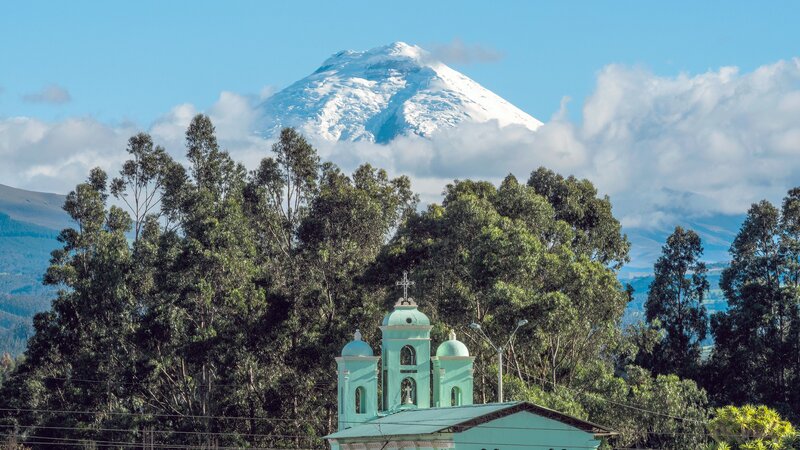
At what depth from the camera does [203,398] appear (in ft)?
284

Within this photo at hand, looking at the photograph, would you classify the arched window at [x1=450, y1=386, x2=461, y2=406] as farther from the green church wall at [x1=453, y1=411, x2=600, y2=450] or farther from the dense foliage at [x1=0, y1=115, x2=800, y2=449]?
the green church wall at [x1=453, y1=411, x2=600, y2=450]

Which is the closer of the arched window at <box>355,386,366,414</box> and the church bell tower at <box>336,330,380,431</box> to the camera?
the church bell tower at <box>336,330,380,431</box>

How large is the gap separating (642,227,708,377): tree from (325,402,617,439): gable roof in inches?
1477

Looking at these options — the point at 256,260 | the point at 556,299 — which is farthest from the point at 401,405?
the point at 256,260

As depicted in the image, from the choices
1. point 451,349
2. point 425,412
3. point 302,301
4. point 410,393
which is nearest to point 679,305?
point 302,301

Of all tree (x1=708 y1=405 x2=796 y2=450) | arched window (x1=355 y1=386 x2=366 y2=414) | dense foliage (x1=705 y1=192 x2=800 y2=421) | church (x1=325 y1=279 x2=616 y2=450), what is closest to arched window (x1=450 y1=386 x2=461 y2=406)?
church (x1=325 y1=279 x2=616 y2=450)

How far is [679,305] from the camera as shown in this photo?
96.5 metres

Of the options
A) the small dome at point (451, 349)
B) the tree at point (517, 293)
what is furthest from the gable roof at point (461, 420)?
the tree at point (517, 293)

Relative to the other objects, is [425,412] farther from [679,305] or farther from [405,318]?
[679,305]

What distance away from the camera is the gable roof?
2007 inches

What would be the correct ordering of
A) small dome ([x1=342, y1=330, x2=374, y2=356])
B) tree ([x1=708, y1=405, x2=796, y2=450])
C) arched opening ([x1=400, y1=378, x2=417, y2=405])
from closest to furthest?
1. arched opening ([x1=400, y1=378, x2=417, y2=405])
2. small dome ([x1=342, y1=330, x2=374, y2=356])
3. tree ([x1=708, y1=405, x2=796, y2=450])

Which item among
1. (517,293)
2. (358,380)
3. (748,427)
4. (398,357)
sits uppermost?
(517,293)

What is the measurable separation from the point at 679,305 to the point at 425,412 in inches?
1648

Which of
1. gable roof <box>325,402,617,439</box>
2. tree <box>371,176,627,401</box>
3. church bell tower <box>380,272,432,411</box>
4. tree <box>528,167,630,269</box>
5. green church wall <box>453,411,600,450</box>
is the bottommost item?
green church wall <box>453,411,600,450</box>
